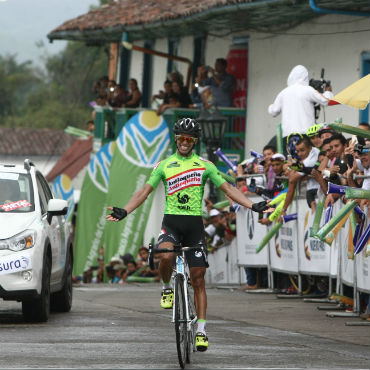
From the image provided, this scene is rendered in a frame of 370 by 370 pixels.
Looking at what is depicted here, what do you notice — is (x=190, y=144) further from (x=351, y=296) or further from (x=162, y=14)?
(x=162, y=14)

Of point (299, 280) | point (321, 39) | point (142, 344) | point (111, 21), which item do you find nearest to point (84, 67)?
point (111, 21)

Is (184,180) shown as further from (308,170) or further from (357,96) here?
(308,170)

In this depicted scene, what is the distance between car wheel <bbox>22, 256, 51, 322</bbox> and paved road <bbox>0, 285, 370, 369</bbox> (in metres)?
0.13

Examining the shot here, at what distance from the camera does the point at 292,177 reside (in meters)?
17.2

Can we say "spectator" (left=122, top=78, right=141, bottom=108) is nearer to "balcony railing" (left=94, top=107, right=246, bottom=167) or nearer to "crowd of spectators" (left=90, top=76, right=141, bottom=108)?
"crowd of spectators" (left=90, top=76, right=141, bottom=108)

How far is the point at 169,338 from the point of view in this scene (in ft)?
40.3

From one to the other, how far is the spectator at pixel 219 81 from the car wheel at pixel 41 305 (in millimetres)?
14281

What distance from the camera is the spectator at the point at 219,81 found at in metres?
28.3

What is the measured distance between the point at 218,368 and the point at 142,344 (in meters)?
1.75

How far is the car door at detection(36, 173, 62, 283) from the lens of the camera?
1428 cm

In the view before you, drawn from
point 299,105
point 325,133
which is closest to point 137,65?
point 299,105

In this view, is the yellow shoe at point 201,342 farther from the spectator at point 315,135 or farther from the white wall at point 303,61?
the white wall at point 303,61

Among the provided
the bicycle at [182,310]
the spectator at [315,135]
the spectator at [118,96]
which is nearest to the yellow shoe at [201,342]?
the bicycle at [182,310]

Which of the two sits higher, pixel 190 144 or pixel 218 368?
pixel 190 144
